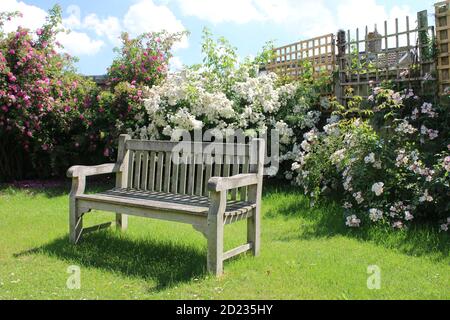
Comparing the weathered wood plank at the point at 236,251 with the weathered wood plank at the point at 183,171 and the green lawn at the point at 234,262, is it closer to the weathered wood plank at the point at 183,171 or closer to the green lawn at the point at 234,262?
the green lawn at the point at 234,262

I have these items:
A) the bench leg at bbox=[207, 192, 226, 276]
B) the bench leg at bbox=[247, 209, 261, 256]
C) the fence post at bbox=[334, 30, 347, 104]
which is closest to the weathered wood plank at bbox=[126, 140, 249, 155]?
the bench leg at bbox=[247, 209, 261, 256]

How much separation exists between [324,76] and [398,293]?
5.44 metres

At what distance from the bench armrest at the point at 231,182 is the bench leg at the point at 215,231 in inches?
2.5

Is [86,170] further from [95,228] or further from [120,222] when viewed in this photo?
[120,222]

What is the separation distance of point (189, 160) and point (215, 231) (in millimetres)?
1391

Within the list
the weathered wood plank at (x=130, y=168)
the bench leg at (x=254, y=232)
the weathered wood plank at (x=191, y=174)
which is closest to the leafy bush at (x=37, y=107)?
the weathered wood plank at (x=130, y=168)

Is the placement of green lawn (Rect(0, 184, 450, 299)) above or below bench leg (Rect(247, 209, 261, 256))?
below

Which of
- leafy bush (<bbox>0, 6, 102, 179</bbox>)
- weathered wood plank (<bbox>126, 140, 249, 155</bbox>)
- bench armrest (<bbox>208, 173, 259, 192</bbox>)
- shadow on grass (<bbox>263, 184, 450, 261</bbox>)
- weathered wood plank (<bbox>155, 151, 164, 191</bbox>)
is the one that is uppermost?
leafy bush (<bbox>0, 6, 102, 179</bbox>)

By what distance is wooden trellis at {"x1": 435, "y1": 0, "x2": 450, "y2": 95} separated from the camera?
6.29 meters

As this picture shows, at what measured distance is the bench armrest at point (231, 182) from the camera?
13.2 ft

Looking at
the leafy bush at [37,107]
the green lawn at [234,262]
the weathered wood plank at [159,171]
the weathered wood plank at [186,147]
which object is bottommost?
the green lawn at [234,262]

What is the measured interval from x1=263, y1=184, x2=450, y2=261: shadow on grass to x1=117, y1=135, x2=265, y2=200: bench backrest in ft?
3.30

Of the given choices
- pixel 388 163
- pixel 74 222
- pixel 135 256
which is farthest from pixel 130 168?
pixel 388 163

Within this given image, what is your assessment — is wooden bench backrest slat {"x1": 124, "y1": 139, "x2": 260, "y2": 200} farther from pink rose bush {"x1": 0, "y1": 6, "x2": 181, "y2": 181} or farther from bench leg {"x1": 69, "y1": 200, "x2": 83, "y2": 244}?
pink rose bush {"x1": 0, "y1": 6, "x2": 181, "y2": 181}
